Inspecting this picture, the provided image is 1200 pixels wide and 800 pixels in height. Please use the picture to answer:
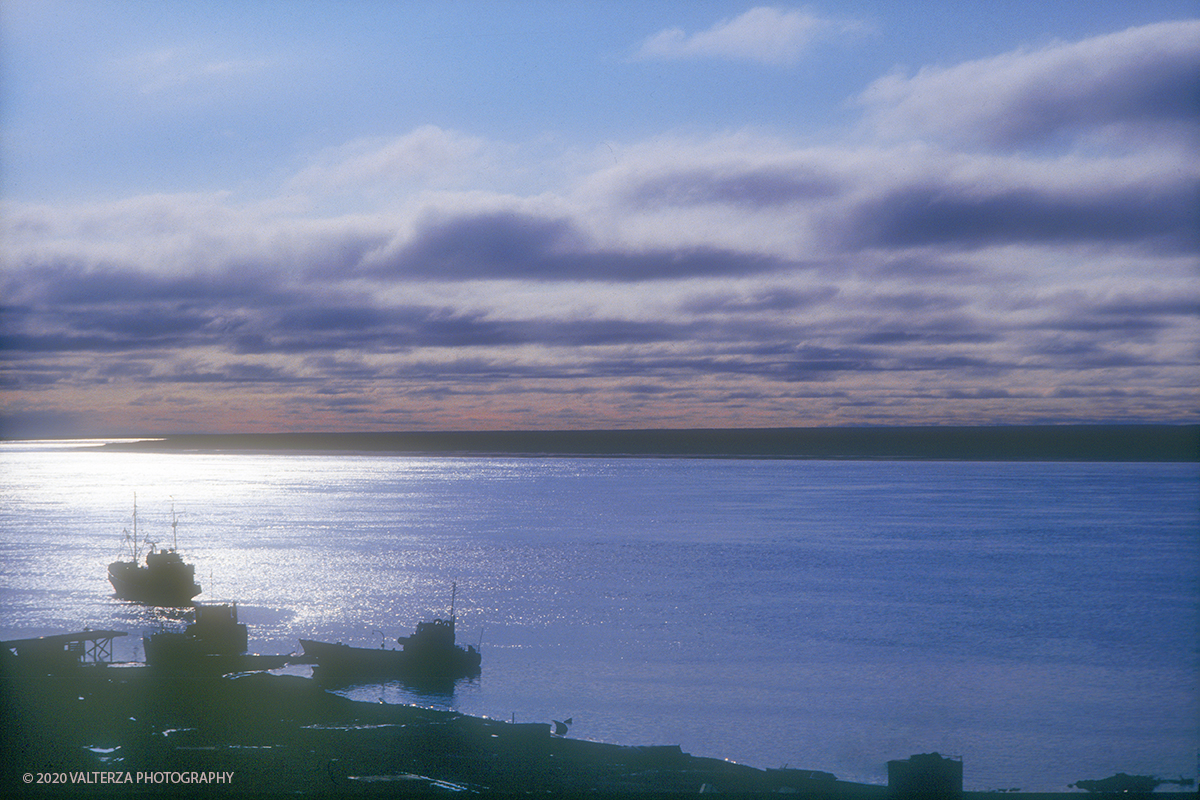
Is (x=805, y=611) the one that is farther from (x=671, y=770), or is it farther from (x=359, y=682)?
(x=671, y=770)

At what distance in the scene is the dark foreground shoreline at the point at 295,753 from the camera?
21062 mm

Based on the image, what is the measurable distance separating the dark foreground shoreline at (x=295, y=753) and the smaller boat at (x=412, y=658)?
13765 millimetres

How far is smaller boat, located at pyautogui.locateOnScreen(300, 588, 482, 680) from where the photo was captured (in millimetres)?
49938

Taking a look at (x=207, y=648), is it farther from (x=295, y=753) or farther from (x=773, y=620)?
(x=773, y=620)

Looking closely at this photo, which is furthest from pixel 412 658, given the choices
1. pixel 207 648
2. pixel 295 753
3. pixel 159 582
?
pixel 159 582

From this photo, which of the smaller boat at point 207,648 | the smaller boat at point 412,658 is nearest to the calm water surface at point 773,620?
the smaller boat at point 412,658

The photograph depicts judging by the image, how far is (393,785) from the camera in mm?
22156

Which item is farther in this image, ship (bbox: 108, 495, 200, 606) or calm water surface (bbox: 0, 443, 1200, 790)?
ship (bbox: 108, 495, 200, 606)

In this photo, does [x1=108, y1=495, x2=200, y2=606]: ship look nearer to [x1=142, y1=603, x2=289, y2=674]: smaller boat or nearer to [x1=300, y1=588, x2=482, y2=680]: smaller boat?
[x1=300, y1=588, x2=482, y2=680]: smaller boat

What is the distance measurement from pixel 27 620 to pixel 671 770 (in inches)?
2323

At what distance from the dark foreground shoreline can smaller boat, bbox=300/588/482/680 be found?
13.8 m

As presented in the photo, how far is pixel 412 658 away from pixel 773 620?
90.0ft

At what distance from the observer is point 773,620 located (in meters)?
66.4

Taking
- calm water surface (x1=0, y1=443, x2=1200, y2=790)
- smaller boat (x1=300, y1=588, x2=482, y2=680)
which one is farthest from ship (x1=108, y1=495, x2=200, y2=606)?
smaller boat (x1=300, y1=588, x2=482, y2=680)
